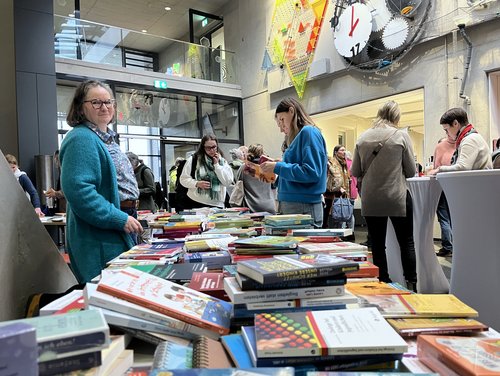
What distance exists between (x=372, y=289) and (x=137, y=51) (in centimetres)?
910

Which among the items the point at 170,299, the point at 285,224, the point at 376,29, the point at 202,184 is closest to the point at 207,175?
the point at 202,184

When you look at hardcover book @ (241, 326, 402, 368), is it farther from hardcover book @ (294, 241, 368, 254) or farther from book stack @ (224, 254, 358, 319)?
hardcover book @ (294, 241, 368, 254)

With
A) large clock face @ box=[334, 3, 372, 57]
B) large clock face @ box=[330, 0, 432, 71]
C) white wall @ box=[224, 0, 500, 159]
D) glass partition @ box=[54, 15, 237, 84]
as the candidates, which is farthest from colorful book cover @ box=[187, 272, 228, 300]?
glass partition @ box=[54, 15, 237, 84]

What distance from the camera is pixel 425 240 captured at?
8.58 feet

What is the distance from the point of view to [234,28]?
10.3 m

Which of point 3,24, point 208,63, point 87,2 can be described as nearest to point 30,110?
point 3,24

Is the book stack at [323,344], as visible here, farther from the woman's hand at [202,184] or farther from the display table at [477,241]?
the woman's hand at [202,184]

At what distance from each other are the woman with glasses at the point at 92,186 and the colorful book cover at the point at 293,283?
35.8 inches

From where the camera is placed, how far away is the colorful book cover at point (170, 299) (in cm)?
76

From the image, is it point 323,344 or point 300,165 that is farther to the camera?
point 300,165

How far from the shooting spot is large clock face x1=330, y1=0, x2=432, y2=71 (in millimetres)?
5898

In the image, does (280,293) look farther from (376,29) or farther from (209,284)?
(376,29)

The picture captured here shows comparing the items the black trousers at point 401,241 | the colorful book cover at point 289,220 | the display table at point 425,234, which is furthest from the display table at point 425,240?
the colorful book cover at point 289,220

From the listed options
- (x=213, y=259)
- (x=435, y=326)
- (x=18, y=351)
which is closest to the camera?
(x=18, y=351)
